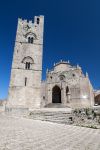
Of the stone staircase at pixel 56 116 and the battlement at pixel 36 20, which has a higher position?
the battlement at pixel 36 20


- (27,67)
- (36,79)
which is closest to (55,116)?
(36,79)

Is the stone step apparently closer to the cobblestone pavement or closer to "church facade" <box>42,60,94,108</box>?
the cobblestone pavement

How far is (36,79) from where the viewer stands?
77.0 ft

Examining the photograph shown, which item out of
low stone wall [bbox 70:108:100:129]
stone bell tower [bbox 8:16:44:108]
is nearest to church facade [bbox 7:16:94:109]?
stone bell tower [bbox 8:16:44:108]

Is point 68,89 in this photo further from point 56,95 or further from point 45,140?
point 45,140

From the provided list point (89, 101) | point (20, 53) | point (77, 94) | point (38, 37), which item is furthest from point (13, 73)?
point (89, 101)

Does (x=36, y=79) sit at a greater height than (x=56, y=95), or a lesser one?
greater

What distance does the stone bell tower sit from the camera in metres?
22.3

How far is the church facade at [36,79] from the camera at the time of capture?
22516 millimetres

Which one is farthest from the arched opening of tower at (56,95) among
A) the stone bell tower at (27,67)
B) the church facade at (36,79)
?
the stone bell tower at (27,67)

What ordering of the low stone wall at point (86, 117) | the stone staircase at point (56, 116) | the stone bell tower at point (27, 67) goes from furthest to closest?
the stone bell tower at point (27, 67) → the stone staircase at point (56, 116) → the low stone wall at point (86, 117)

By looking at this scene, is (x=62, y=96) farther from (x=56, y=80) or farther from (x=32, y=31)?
(x=32, y=31)

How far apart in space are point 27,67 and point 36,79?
103 inches

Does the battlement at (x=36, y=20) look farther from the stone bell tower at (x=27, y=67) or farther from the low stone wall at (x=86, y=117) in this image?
A: the low stone wall at (x=86, y=117)
